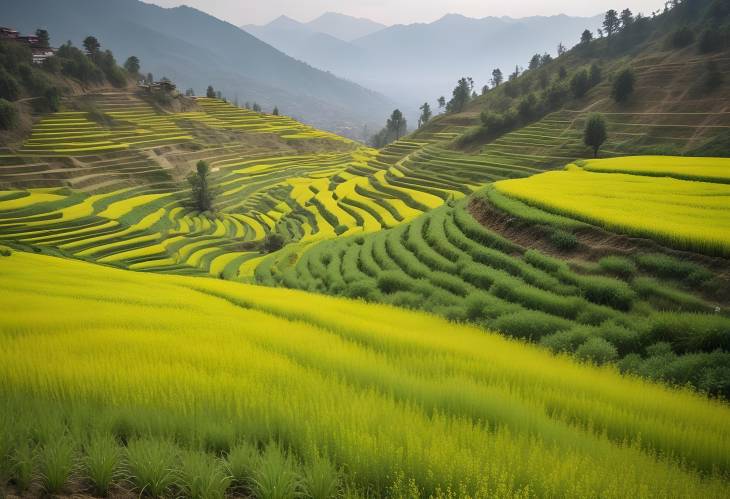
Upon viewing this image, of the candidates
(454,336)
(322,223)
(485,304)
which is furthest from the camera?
(322,223)

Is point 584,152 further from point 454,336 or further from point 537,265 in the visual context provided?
point 454,336

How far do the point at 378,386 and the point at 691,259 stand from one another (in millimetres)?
10597

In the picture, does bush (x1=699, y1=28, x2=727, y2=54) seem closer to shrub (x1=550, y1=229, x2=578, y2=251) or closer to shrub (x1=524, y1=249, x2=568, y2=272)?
shrub (x1=550, y1=229, x2=578, y2=251)

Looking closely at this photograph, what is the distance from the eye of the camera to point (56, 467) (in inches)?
120

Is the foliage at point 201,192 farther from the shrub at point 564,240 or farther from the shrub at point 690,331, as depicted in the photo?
the shrub at point 690,331

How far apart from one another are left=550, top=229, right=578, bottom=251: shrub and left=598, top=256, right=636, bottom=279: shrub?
1.75 metres

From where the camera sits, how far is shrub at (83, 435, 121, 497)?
10.4ft

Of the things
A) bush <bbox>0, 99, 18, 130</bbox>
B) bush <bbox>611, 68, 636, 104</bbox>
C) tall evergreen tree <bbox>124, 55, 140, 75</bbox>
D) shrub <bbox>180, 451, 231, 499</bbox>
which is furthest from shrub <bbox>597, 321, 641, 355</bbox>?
tall evergreen tree <bbox>124, 55, 140, 75</bbox>

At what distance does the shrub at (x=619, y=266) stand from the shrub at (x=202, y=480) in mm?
12398

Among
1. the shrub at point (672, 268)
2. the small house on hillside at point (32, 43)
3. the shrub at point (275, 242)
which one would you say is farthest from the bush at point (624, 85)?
the small house on hillside at point (32, 43)

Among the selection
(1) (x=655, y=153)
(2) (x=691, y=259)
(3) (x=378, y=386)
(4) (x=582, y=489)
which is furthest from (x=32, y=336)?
(1) (x=655, y=153)

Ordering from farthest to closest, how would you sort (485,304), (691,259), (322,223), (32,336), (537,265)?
(322,223) < (537,265) < (485,304) < (691,259) < (32,336)

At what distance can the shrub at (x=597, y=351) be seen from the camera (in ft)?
29.3

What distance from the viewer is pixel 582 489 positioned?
10.2 feet
